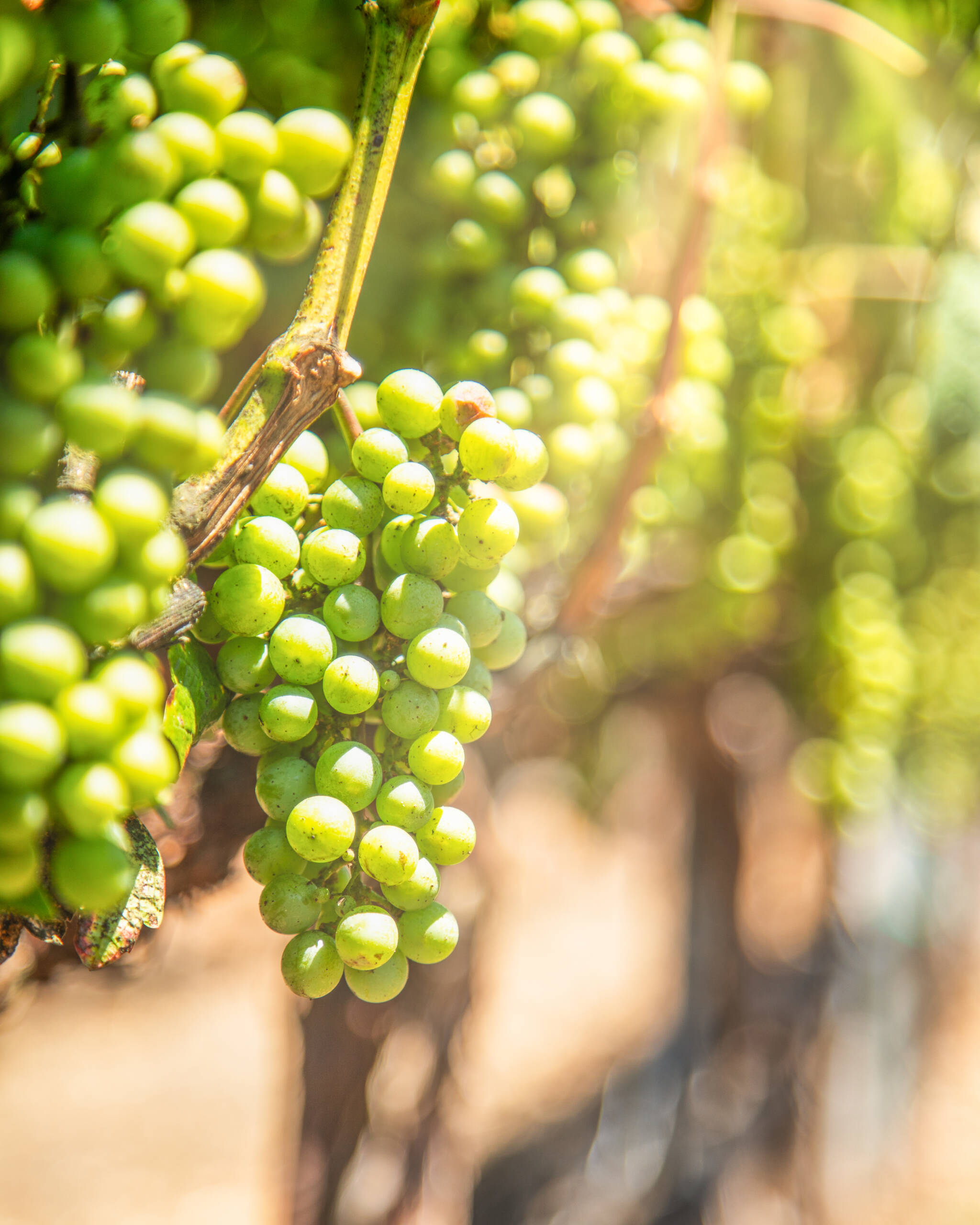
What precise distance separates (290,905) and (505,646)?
6.2 inches

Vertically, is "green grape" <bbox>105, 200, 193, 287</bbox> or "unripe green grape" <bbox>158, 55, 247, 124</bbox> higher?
"unripe green grape" <bbox>158, 55, 247, 124</bbox>

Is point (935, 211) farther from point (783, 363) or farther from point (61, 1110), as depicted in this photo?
point (61, 1110)

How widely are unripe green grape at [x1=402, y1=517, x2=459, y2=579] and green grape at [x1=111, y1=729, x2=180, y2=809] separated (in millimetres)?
131

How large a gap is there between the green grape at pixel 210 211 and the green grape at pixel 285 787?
197mm

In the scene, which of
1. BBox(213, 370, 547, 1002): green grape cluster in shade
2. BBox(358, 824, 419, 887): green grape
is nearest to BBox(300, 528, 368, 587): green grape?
BBox(213, 370, 547, 1002): green grape cluster in shade

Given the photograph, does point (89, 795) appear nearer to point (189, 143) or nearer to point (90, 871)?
Answer: point (90, 871)

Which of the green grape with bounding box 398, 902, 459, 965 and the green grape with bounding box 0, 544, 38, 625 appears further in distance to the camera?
the green grape with bounding box 398, 902, 459, 965

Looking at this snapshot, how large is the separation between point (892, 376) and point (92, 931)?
0.96 meters

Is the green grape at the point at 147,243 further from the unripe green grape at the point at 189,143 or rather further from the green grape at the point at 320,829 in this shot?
the green grape at the point at 320,829

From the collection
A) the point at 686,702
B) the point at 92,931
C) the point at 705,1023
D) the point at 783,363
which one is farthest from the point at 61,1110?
the point at 783,363

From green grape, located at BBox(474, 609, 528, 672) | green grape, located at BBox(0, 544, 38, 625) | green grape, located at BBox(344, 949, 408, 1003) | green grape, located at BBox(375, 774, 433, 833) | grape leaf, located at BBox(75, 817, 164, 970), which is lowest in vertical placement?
green grape, located at BBox(344, 949, 408, 1003)

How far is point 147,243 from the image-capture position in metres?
0.24

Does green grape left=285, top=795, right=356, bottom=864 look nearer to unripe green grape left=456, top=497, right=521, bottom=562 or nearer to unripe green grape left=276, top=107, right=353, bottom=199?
unripe green grape left=456, top=497, right=521, bottom=562

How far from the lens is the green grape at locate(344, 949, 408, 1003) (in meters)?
0.33
